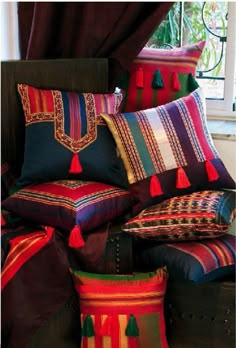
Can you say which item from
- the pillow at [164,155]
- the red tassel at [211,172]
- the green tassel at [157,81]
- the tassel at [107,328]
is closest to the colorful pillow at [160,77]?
the green tassel at [157,81]

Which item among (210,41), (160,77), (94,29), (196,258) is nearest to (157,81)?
(160,77)

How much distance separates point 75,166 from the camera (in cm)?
200

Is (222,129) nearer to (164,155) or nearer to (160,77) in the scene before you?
(160,77)

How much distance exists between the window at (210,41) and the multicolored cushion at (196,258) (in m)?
0.88

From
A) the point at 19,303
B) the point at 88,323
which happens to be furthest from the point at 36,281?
the point at 88,323

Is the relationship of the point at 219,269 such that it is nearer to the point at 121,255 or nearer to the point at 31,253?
the point at 121,255

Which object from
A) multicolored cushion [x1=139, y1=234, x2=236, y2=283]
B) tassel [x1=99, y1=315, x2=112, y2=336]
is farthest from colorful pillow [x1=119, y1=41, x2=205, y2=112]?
tassel [x1=99, y1=315, x2=112, y2=336]

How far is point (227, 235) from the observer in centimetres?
189

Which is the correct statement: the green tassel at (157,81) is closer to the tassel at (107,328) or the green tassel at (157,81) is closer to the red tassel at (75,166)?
the red tassel at (75,166)

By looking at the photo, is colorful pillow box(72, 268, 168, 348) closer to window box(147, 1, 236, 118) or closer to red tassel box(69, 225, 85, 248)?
red tassel box(69, 225, 85, 248)

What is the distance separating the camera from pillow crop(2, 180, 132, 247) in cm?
179

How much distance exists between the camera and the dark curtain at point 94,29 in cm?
223

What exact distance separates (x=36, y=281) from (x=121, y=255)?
0.96ft

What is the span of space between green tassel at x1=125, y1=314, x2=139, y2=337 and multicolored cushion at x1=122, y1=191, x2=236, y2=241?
10.8 inches
